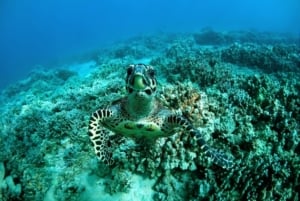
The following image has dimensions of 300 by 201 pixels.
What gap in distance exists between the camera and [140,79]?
440 centimetres

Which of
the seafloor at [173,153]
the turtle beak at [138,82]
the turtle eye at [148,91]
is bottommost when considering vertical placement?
the seafloor at [173,153]

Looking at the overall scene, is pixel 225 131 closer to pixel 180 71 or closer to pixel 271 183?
pixel 271 183

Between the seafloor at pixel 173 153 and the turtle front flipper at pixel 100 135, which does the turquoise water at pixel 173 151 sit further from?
the turtle front flipper at pixel 100 135

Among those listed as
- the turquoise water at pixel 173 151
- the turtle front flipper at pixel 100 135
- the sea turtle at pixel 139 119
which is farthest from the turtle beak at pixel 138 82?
the turquoise water at pixel 173 151

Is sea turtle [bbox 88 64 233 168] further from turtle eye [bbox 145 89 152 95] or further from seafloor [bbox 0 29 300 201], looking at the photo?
seafloor [bbox 0 29 300 201]

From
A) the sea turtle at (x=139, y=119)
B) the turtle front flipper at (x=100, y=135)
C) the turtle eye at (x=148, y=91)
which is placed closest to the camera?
the sea turtle at (x=139, y=119)

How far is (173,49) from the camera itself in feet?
53.4

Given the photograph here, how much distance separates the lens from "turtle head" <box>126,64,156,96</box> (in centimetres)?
439

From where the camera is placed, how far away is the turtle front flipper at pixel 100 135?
4.80 meters

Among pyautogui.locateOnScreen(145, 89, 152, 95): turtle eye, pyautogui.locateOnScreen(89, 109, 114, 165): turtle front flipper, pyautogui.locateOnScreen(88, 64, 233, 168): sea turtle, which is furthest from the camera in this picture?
pyautogui.locateOnScreen(89, 109, 114, 165): turtle front flipper

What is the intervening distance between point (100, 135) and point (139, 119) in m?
0.70

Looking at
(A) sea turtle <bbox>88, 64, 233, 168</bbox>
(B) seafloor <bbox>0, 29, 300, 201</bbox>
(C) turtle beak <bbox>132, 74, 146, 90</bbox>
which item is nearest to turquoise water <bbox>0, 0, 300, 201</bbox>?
(B) seafloor <bbox>0, 29, 300, 201</bbox>

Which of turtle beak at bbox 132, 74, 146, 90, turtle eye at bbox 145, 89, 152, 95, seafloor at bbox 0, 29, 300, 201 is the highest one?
turtle beak at bbox 132, 74, 146, 90

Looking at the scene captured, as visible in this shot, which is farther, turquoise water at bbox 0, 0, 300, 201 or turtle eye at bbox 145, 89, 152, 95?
turquoise water at bbox 0, 0, 300, 201
